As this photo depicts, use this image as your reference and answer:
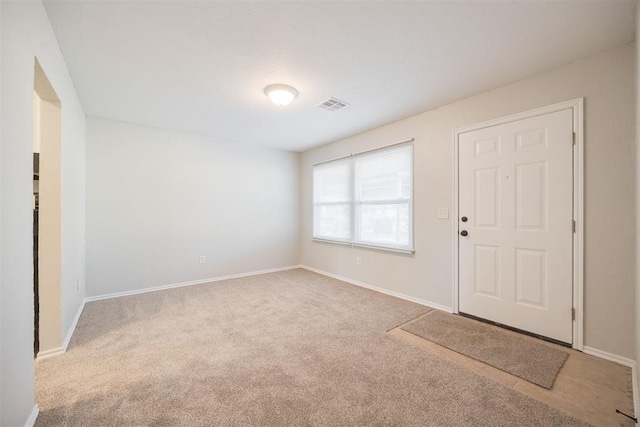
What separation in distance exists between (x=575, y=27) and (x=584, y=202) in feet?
4.35

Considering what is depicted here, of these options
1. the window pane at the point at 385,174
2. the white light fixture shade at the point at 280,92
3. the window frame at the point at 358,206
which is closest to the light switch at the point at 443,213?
the window frame at the point at 358,206

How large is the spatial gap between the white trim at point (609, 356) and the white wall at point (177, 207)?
14.1 feet

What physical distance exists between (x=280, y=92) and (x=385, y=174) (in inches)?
76.7

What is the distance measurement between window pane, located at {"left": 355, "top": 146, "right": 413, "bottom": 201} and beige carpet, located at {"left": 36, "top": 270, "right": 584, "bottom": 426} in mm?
1622

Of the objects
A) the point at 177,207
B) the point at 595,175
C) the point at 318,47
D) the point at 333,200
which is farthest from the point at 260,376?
the point at 333,200

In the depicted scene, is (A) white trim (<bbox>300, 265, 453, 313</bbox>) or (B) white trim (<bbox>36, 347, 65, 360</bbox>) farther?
(A) white trim (<bbox>300, 265, 453, 313</bbox>)

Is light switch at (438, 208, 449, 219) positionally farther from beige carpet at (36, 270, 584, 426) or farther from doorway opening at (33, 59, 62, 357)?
doorway opening at (33, 59, 62, 357)

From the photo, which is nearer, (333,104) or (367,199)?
(333,104)

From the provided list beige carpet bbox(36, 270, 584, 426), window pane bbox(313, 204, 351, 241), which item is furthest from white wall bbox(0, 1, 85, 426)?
window pane bbox(313, 204, 351, 241)

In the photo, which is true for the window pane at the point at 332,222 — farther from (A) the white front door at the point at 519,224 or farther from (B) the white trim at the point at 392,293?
(A) the white front door at the point at 519,224

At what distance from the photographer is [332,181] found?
485cm

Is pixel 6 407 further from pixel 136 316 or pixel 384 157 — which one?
pixel 384 157

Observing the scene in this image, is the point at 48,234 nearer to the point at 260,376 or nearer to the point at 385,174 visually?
the point at 260,376

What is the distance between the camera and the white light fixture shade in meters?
2.65
